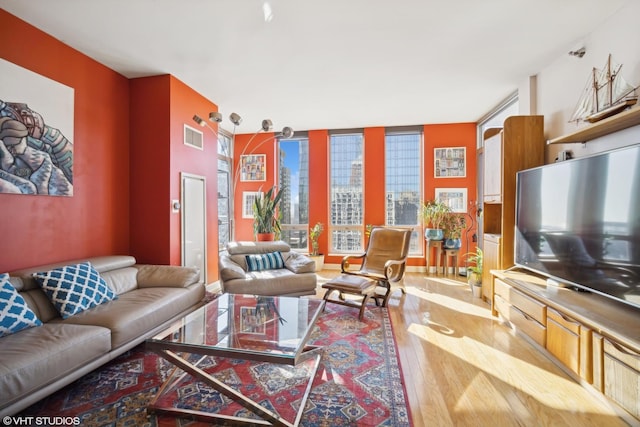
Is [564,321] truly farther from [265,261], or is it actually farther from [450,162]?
[450,162]

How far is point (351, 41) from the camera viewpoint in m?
2.81

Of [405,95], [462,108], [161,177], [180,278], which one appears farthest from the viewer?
[462,108]

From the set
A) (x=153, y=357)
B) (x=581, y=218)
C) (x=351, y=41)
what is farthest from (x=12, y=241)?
(x=581, y=218)

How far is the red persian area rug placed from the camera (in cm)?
171

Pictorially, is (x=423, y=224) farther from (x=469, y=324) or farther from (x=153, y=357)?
(x=153, y=357)

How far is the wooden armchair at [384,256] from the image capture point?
392 centimetres

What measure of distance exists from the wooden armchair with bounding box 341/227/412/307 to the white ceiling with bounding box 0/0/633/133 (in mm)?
2024

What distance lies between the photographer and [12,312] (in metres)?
1.93

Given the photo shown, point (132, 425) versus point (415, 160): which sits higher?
point (415, 160)

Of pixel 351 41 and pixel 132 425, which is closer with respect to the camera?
pixel 132 425

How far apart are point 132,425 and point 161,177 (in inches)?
106

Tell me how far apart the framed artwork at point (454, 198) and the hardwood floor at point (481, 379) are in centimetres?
258

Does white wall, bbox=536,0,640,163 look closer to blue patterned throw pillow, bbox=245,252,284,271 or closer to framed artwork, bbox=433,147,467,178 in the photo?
framed artwork, bbox=433,147,467,178
